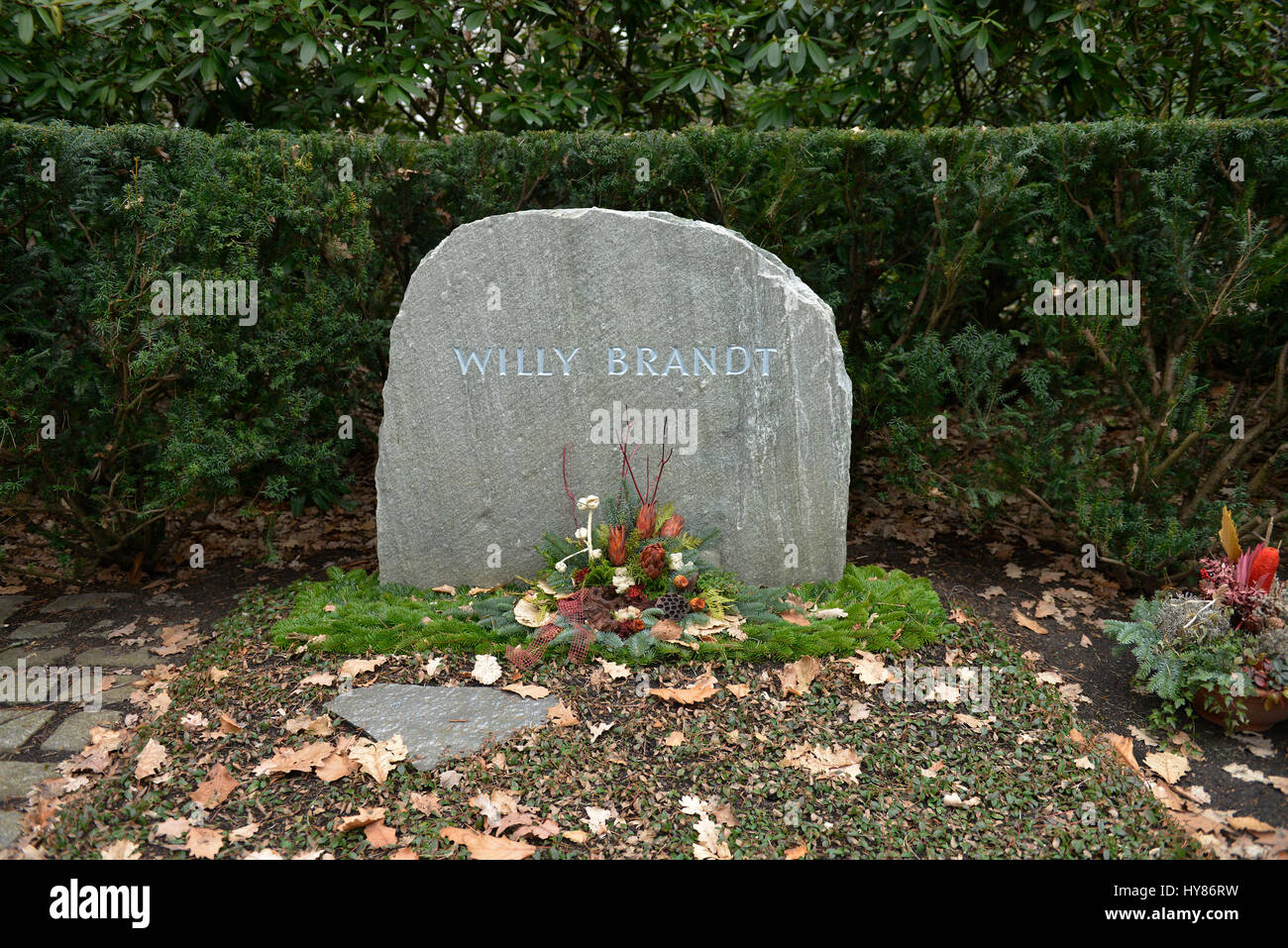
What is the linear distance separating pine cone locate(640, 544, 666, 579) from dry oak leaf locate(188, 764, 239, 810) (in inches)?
72.5

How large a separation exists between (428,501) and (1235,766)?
3638mm

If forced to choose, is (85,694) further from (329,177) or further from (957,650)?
(957,650)

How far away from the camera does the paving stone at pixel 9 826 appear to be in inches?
116

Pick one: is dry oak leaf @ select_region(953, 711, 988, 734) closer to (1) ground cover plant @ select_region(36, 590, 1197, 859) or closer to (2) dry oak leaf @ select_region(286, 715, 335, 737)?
(1) ground cover plant @ select_region(36, 590, 1197, 859)

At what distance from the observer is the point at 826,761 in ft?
11.0

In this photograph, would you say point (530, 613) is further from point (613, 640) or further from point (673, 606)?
point (673, 606)

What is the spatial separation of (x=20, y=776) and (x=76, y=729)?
1.15ft

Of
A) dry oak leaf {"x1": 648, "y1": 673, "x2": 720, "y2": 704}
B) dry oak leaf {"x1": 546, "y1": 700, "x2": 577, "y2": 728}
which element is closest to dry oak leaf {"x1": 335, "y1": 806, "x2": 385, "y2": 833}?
dry oak leaf {"x1": 546, "y1": 700, "x2": 577, "y2": 728}

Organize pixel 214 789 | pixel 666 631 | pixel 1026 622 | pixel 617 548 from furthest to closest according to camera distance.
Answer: pixel 1026 622 → pixel 617 548 → pixel 666 631 → pixel 214 789

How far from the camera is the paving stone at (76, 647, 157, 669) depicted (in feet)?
14.0

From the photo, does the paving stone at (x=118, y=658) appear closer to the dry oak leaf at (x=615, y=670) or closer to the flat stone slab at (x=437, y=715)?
the flat stone slab at (x=437, y=715)

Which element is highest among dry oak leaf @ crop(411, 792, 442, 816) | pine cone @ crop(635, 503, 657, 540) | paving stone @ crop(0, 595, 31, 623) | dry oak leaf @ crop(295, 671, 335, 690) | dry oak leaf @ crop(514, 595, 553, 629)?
pine cone @ crop(635, 503, 657, 540)

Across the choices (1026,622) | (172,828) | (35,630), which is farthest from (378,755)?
(1026,622)

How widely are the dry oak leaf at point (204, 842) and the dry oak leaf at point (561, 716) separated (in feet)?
3.84
